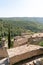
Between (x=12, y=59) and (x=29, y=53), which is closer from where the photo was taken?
(x=12, y=59)

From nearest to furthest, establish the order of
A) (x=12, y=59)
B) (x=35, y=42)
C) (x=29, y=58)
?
(x=12, y=59) < (x=29, y=58) < (x=35, y=42)

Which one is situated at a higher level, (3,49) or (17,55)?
(17,55)

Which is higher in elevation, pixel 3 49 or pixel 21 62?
pixel 21 62

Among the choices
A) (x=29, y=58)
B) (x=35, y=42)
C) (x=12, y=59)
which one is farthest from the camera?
(x=35, y=42)

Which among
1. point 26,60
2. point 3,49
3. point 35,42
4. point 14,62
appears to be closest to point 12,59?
point 14,62

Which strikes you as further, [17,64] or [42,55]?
[42,55]

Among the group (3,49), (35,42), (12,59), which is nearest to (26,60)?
(12,59)

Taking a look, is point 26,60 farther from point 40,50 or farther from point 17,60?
point 40,50

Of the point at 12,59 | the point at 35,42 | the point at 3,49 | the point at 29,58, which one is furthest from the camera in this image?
the point at 3,49

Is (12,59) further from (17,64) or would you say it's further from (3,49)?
(3,49)
